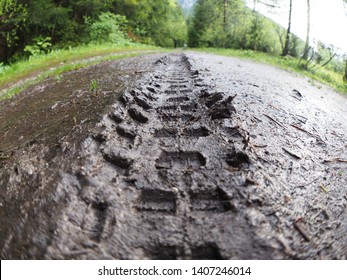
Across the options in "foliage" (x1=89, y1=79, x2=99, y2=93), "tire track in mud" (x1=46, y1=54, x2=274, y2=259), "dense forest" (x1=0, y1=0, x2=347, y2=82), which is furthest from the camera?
"dense forest" (x1=0, y1=0, x2=347, y2=82)

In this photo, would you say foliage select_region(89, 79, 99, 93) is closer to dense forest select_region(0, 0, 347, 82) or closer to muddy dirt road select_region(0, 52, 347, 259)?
muddy dirt road select_region(0, 52, 347, 259)

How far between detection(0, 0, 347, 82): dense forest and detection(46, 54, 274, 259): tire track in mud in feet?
27.4

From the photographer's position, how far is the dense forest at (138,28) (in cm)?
1077

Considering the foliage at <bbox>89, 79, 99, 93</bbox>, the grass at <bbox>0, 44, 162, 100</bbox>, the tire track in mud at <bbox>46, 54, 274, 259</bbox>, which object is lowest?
the grass at <bbox>0, 44, 162, 100</bbox>

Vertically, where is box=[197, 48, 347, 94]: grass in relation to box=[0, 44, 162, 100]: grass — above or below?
below

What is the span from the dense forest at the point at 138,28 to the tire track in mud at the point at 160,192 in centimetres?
836

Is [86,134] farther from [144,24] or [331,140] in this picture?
[144,24]

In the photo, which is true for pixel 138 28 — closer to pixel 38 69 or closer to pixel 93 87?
pixel 38 69

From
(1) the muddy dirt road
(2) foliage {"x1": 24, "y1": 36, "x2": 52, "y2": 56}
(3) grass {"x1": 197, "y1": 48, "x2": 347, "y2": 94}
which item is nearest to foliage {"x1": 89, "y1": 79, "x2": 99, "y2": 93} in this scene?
(1) the muddy dirt road

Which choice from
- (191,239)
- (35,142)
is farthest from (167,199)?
(35,142)

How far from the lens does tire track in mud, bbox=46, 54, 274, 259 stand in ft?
4.50

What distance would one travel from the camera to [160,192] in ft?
5.70

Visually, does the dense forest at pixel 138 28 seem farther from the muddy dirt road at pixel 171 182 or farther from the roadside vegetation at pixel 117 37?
the muddy dirt road at pixel 171 182

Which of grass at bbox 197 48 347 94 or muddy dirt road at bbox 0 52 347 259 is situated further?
Answer: grass at bbox 197 48 347 94
